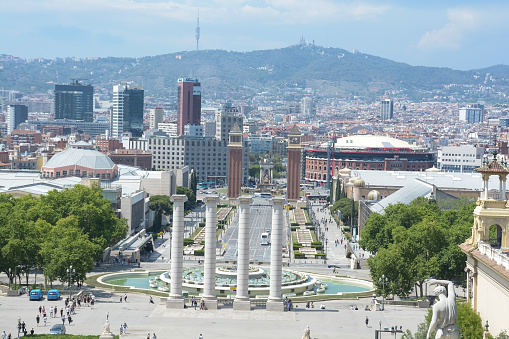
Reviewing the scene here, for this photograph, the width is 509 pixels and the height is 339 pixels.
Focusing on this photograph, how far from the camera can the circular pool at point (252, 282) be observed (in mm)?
77375

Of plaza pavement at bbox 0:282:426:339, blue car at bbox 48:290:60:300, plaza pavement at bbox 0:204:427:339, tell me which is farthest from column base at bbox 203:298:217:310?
blue car at bbox 48:290:60:300

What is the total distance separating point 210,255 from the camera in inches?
2694

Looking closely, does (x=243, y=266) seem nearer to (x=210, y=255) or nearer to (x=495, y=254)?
(x=210, y=255)

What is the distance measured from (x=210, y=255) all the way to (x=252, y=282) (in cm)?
1165

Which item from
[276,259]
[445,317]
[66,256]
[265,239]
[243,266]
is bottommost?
[265,239]

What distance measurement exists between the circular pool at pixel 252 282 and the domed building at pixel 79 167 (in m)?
57.0

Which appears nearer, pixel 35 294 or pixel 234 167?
pixel 35 294

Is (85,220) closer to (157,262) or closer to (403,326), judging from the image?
(157,262)

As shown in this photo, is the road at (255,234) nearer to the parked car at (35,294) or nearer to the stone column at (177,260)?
the stone column at (177,260)

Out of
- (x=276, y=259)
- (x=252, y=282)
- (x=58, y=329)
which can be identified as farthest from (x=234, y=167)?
(x=58, y=329)

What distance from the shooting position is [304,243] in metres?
117

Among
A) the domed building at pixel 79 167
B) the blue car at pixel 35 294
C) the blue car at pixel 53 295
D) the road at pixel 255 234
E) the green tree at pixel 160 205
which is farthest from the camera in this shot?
the domed building at pixel 79 167

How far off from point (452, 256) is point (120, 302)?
80.4 feet

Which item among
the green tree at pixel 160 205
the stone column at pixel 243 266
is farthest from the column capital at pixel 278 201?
the green tree at pixel 160 205
